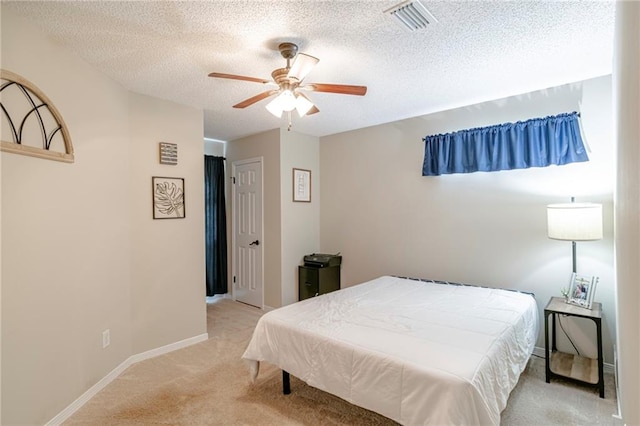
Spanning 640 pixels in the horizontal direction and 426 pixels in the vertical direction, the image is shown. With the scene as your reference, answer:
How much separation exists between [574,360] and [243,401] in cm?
274

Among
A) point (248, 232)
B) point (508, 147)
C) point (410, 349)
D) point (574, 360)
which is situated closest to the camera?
point (410, 349)

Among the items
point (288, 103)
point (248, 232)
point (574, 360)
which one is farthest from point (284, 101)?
point (574, 360)

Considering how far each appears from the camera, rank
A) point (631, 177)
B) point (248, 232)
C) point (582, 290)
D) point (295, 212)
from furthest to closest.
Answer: point (248, 232) < point (295, 212) < point (582, 290) < point (631, 177)

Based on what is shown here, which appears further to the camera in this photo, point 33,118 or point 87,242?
point 87,242

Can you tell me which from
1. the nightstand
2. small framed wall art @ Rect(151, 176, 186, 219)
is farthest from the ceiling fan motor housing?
the nightstand

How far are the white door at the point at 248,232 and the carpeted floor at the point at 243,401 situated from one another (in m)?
1.75

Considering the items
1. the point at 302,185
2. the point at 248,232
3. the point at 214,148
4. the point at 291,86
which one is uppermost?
the point at 214,148

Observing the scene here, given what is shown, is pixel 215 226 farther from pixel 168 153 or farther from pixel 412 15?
pixel 412 15

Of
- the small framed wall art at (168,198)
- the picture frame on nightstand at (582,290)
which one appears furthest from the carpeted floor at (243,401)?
the small framed wall art at (168,198)

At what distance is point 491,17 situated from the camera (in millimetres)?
1837

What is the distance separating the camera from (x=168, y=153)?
312 cm

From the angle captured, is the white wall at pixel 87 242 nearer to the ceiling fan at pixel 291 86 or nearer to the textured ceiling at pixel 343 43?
the textured ceiling at pixel 343 43

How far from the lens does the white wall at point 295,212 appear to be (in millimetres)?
4246

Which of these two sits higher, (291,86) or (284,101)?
(291,86)
